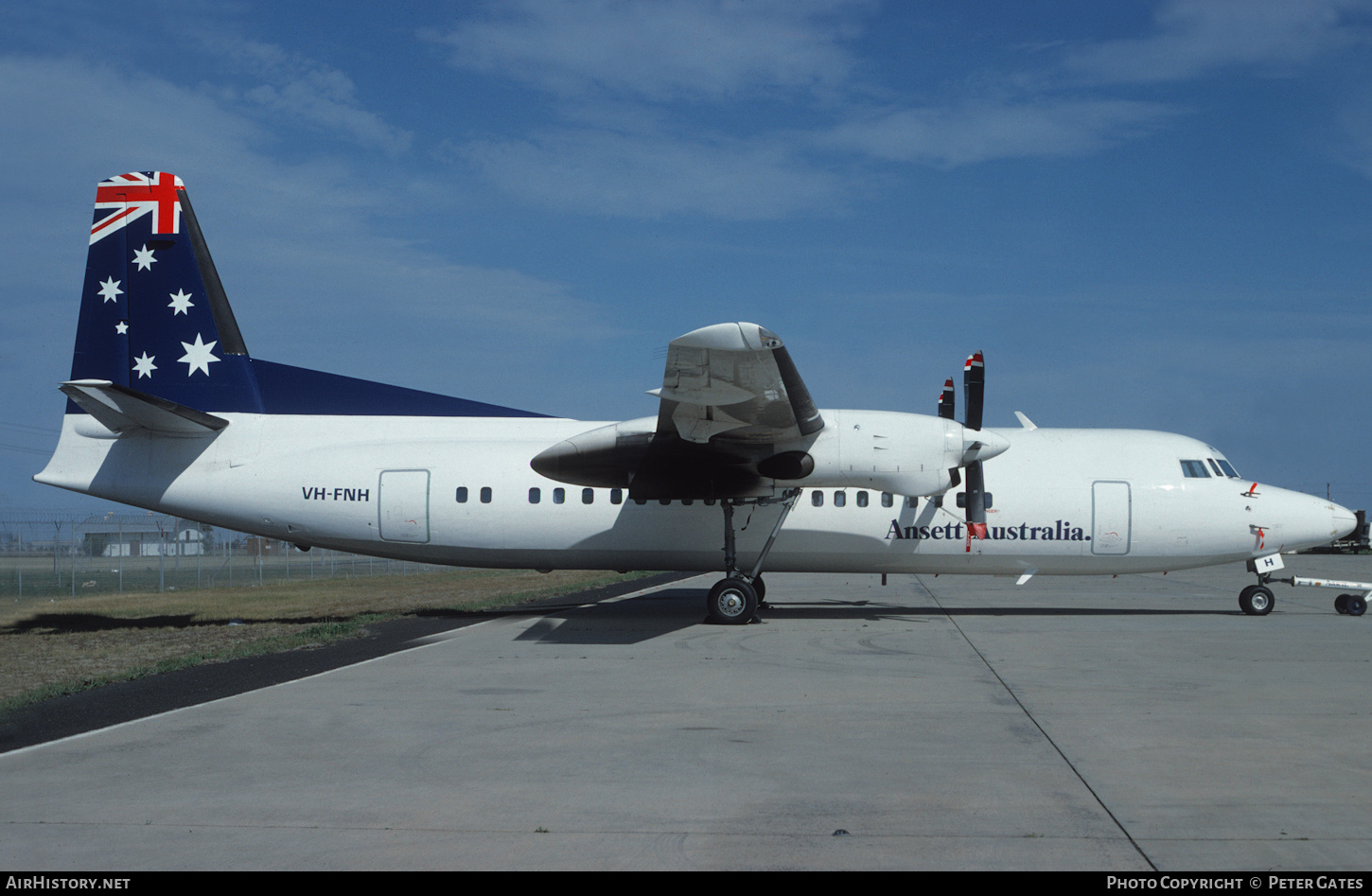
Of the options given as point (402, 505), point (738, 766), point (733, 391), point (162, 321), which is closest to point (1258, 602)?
point (733, 391)

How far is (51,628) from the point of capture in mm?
Answer: 16516

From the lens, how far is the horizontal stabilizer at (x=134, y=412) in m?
14.5

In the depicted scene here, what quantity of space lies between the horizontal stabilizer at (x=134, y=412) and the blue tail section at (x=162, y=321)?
1.96ft

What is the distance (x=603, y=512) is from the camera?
55.4 feet

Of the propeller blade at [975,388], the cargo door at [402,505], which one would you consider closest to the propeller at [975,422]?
the propeller blade at [975,388]

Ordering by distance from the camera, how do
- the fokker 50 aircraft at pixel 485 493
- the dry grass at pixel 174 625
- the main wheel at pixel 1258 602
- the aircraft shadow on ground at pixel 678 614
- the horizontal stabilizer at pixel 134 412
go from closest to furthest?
the dry grass at pixel 174 625
the horizontal stabilizer at pixel 134 412
the aircraft shadow on ground at pixel 678 614
the fokker 50 aircraft at pixel 485 493
the main wheel at pixel 1258 602

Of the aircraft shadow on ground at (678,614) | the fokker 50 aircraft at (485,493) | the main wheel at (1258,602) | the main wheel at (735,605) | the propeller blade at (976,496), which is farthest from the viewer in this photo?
the main wheel at (1258,602)

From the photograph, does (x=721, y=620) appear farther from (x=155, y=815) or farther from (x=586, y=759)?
(x=155, y=815)

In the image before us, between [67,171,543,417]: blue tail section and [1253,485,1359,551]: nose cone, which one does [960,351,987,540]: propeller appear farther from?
[67,171,543,417]: blue tail section

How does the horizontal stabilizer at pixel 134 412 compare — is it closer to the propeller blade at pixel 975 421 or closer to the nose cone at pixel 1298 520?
the propeller blade at pixel 975 421

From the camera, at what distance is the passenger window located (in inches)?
679

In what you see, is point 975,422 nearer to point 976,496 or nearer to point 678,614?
point 976,496
